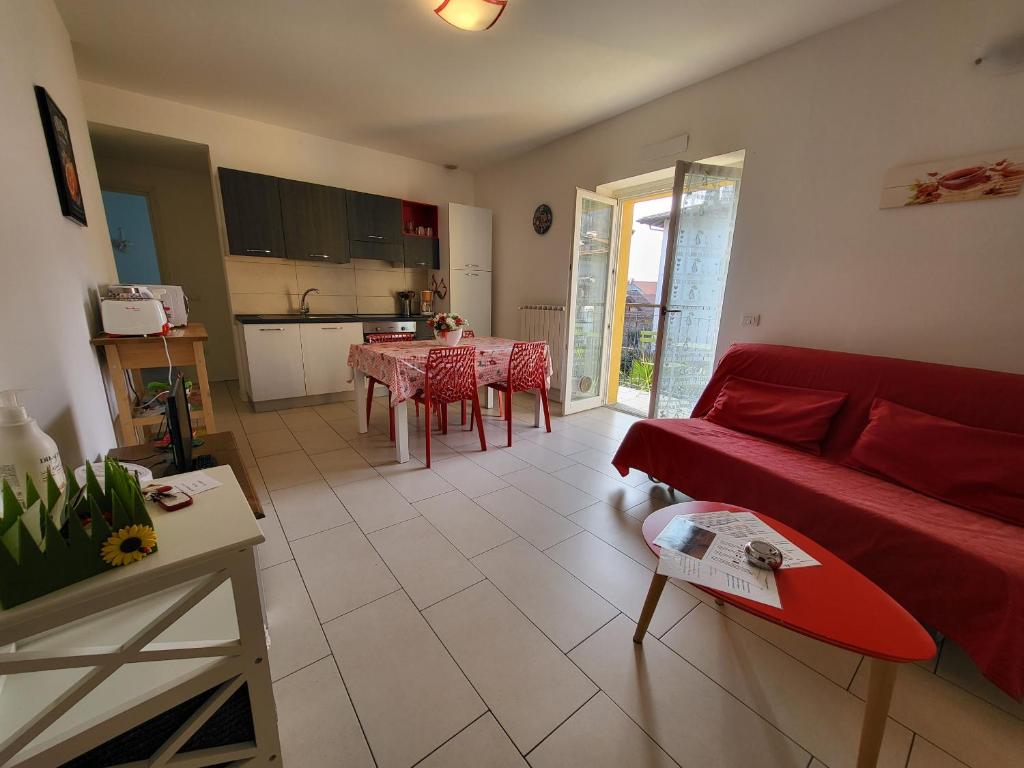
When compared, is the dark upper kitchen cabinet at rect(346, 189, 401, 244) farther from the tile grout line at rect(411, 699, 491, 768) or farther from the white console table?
the tile grout line at rect(411, 699, 491, 768)

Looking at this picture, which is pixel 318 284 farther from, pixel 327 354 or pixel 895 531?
pixel 895 531

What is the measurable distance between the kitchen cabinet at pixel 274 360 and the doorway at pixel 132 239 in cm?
223

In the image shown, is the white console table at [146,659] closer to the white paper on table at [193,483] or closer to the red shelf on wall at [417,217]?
the white paper on table at [193,483]

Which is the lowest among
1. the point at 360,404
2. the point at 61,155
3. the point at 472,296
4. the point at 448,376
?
the point at 360,404

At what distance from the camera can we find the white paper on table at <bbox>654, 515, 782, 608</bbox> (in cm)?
101

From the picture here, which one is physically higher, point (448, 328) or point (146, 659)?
point (448, 328)

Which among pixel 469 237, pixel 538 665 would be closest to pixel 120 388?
pixel 538 665

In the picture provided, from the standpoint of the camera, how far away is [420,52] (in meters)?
2.49

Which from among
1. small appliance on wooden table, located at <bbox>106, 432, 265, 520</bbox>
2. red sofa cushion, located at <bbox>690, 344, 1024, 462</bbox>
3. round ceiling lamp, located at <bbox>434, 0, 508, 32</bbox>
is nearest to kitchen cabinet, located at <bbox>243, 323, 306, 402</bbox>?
small appliance on wooden table, located at <bbox>106, 432, 265, 520</bbox>

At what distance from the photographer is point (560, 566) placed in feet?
5.63

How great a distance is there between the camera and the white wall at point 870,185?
182 cm

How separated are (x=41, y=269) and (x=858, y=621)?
276cm

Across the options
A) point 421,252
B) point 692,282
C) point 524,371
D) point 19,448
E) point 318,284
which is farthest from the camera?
point 421,252

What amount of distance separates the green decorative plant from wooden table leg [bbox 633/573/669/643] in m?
1.30
